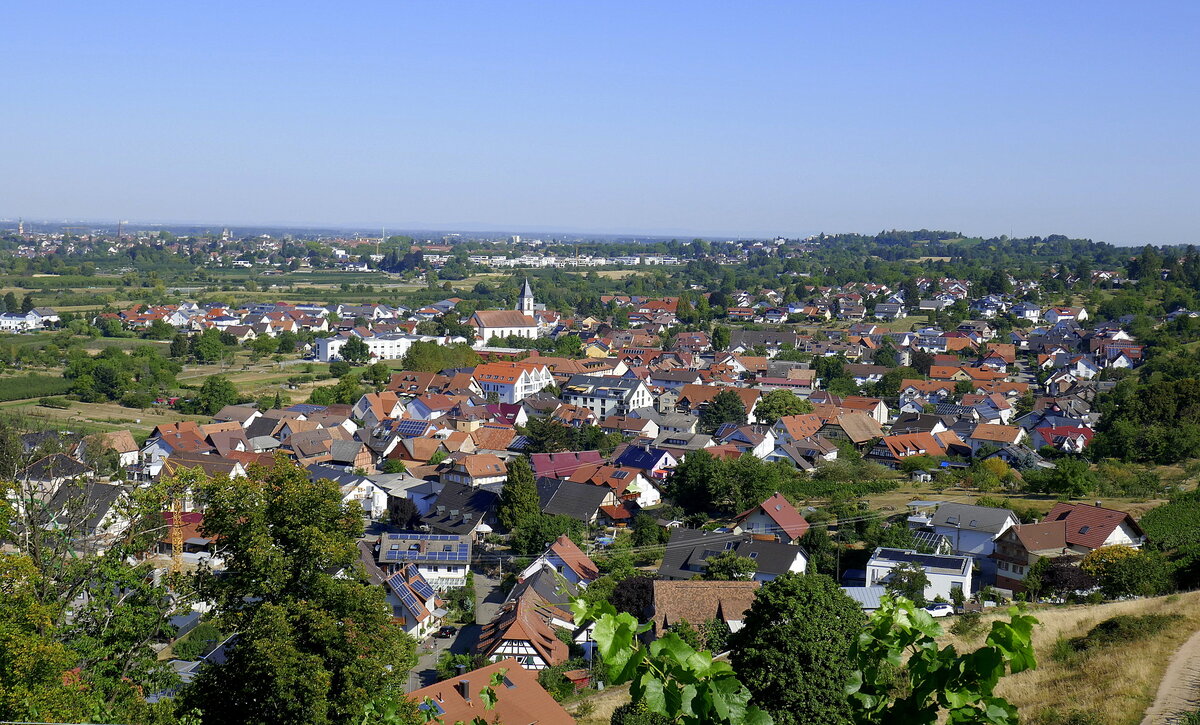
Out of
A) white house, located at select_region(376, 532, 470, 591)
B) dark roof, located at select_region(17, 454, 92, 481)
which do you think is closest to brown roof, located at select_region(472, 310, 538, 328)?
dark roof, located at select_region(17, 454, 92, 481)

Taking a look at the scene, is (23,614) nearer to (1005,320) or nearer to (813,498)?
(813,498)

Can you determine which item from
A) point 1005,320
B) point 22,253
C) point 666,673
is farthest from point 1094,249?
point 666,673

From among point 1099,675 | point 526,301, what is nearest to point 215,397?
point 526,301

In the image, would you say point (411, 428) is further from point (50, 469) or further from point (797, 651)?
point (797, 651)


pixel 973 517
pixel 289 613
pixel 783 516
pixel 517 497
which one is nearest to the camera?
pixel 289 613

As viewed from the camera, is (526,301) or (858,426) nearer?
(858,426)

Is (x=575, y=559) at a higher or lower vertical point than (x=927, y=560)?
lower

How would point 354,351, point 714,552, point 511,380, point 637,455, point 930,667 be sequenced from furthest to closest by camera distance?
point 354,351, point 511,380, point 637,455, point 714,552, point 930,667
